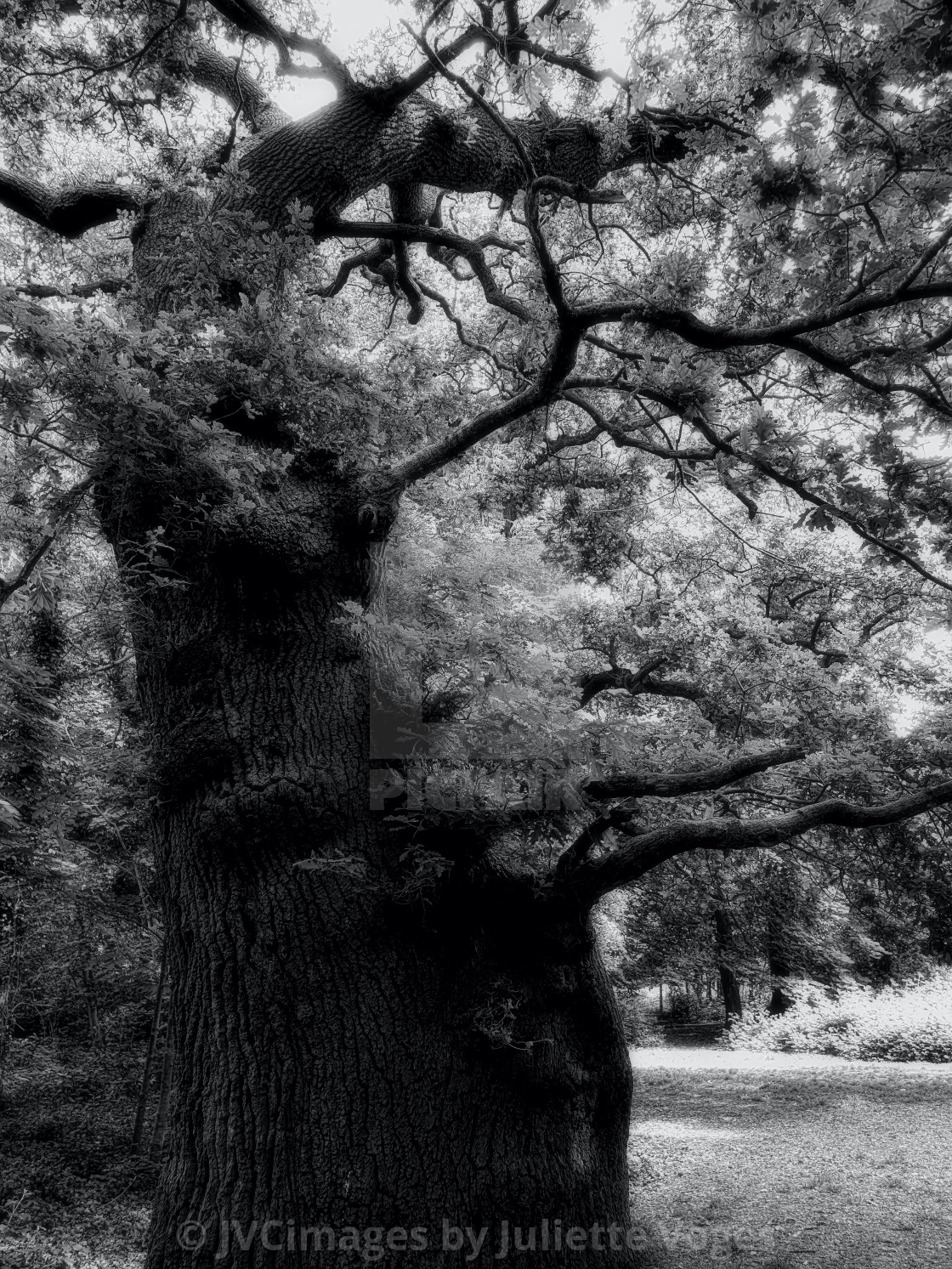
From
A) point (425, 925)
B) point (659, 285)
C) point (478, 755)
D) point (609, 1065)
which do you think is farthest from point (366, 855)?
point (659, 285)

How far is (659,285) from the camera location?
3586mm

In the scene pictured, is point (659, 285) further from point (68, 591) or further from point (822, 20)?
point (68, 591)

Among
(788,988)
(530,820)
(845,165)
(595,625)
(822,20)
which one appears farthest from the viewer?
(788,988)

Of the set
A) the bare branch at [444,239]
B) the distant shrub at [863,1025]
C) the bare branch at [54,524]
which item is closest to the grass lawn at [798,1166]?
the distant shrub at [863,1025]

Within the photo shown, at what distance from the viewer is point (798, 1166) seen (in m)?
6.78

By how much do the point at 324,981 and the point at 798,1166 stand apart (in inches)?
234

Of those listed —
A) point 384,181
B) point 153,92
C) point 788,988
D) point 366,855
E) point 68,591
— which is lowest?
point 788,988

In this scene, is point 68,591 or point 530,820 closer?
point 530,820

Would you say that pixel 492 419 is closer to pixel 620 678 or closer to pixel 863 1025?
pixel 620 678

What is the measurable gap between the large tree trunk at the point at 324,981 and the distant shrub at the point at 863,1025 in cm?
1347

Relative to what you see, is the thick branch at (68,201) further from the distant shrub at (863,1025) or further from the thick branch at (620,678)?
the distant shrub at (863,1025)

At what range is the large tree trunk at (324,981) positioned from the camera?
10.3ft

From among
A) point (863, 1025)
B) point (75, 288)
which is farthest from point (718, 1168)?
point (863, 1025)

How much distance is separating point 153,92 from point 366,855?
6.38 meters
